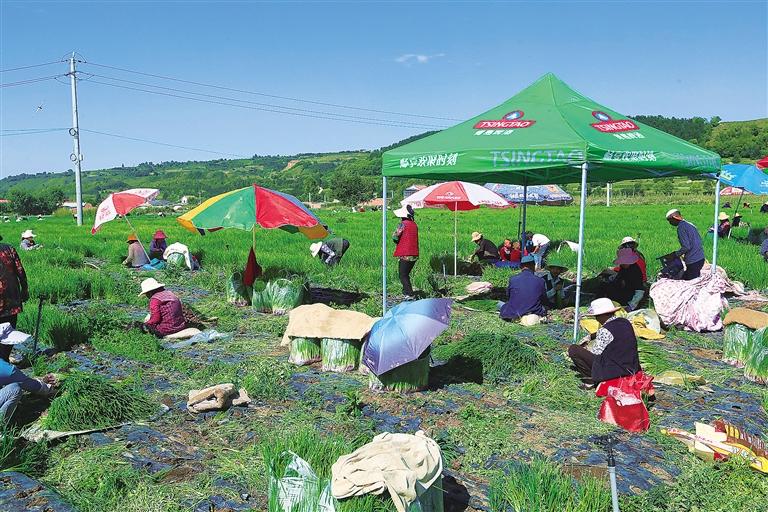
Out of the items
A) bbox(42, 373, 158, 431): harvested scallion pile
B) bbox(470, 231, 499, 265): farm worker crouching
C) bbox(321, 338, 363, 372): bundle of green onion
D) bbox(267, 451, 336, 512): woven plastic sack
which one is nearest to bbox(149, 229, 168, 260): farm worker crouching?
bbox(470, 231, 499, 265): farm worker crouching

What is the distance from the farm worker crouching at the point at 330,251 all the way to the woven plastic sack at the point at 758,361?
366 inches

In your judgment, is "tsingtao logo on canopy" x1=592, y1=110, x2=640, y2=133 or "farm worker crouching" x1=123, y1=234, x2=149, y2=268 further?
"farm worker crouching" x1=123, y1=234, x2=149, y2=268

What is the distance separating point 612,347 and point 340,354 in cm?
272

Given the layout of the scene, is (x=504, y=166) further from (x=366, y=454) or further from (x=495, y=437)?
(x=366, y=454)

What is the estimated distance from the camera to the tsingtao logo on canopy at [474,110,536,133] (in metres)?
8.08

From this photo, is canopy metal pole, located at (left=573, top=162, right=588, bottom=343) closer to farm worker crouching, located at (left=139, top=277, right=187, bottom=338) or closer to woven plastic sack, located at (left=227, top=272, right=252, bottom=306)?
farm worker crouching, located at (left=139, top=277, right=187, bottom=338)

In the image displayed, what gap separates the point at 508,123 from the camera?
8.24 meters

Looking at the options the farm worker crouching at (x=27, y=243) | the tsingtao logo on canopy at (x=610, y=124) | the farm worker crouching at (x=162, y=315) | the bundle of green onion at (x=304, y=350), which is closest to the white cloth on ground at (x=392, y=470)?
the bundle of green onion at (x=304, y=350)

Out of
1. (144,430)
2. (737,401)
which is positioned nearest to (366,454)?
(144,430)

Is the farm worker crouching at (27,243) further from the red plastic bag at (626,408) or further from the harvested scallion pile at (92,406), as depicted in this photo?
the red plastic bag at (626,408)

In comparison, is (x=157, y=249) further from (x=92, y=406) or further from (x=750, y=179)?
(x=750, y=179)

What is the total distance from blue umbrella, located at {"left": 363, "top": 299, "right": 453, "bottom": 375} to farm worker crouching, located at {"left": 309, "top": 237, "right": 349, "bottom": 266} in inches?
336

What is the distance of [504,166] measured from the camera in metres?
7.52

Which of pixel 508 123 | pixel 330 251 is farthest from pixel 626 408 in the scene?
pixel 330 251
